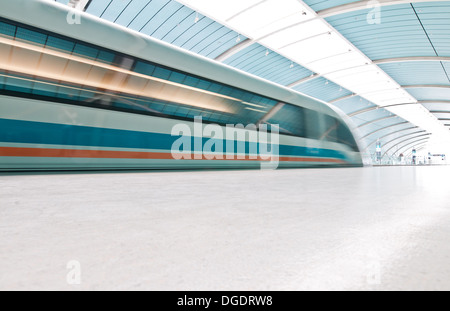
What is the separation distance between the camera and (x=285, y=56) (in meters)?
16.1

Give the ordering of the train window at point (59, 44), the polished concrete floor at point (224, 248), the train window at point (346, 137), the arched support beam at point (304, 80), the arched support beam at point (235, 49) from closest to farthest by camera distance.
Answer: the polished concrete floor at point (224, 248), the train window at point (59, 44), the train window at point (346, 137), the arched support beam at point (235, 49), the arched support beam at point (304, 80)

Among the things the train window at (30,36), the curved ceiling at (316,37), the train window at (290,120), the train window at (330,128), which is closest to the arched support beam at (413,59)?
the curved ceiling at (316,37)

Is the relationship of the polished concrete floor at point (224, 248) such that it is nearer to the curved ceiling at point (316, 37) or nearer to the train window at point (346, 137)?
the train window at point (346, 137)

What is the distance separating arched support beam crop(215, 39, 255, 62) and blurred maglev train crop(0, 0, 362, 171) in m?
8.60

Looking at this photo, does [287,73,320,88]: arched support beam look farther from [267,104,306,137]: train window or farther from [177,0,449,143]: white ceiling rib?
[267,104,306,137]: train window

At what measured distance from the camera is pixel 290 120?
8.57m

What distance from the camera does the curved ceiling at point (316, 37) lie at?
11.6m

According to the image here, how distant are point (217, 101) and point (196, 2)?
702 cm

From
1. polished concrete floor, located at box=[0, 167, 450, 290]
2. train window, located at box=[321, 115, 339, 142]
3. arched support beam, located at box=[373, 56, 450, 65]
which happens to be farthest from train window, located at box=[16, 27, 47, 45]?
arched support beam, located at box=[373, 56, 450, 65]

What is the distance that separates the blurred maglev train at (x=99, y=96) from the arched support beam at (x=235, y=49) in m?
8.60

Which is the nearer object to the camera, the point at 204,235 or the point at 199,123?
the point at 204,235

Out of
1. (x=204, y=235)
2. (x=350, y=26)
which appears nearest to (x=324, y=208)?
(x=204, y=235)

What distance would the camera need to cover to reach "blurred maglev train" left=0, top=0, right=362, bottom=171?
150 inches
